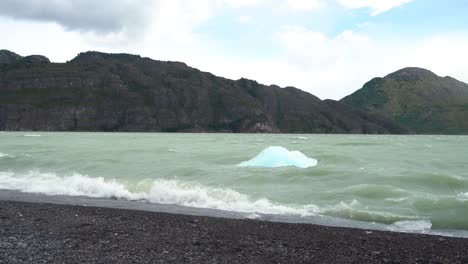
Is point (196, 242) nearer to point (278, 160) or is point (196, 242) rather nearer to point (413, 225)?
point (413, 225)

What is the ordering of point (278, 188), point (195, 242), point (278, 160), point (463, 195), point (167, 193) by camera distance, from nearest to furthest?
point (195, 242), point (463, 195), point (167, 193), point (278, 188), point (278, 160)

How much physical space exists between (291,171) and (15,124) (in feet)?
602

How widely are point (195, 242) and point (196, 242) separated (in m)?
0.02

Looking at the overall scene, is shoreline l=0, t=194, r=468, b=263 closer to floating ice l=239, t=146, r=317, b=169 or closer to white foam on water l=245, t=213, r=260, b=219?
white foam on water l=245, t=213, r=260, b=219

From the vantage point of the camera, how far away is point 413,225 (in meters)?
12.7

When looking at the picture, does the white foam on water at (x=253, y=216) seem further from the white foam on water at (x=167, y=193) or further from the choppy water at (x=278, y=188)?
the white foam on water at (x=167, y=193)

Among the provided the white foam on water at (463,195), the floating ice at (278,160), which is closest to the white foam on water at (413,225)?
the white foam on water at (463,195)

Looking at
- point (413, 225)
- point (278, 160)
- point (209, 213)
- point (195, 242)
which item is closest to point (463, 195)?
point (413, 225)

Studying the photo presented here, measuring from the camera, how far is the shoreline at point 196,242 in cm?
834

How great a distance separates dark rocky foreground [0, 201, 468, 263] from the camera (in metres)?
8.34

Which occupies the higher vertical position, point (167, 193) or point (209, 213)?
point (167, 193)

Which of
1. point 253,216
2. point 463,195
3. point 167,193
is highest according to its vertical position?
point 463,195

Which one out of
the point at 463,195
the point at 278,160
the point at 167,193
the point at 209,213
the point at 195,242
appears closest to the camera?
the point at 195,242

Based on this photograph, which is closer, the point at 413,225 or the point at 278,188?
the point at 413,225
